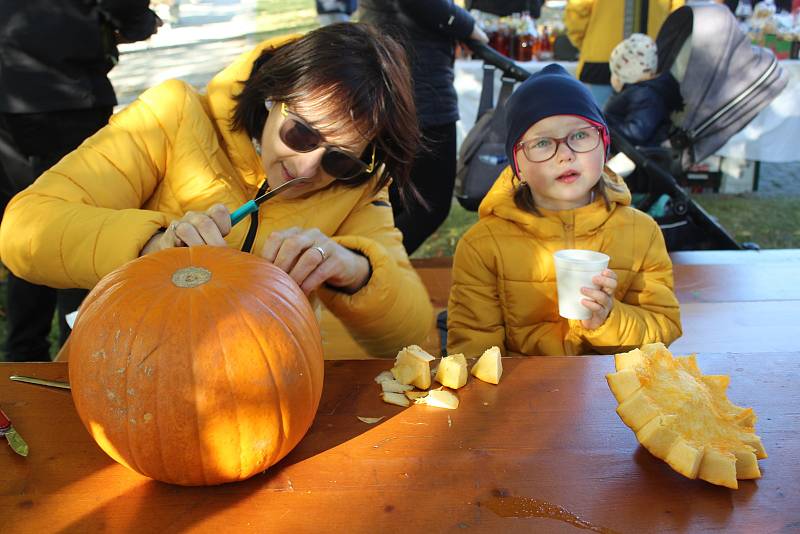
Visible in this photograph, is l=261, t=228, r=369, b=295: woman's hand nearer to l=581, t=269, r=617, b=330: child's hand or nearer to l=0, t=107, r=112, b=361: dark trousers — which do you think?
l=581, t=269, r=617, b=330: child's hand

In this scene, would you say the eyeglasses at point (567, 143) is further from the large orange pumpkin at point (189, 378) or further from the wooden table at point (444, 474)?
the large orange pumpkin at point (189, 378)

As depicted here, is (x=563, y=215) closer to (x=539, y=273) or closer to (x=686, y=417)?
(x=539, y=273)

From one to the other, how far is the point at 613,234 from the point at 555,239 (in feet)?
0.48

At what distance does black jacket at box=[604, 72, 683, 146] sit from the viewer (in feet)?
13.6

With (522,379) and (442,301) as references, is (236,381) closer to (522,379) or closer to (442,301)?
(522,379)

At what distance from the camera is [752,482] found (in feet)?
3.18

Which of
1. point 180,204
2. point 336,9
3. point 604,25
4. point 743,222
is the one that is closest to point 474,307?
point 180,204

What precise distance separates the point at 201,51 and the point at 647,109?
6627mm

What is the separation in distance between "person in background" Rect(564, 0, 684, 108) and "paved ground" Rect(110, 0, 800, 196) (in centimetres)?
108

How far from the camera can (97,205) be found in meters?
1.65

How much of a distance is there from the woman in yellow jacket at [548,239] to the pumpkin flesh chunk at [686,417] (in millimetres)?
561

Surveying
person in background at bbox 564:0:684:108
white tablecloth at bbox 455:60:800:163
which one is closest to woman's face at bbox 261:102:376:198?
person in background at bbox 564:0:684:108

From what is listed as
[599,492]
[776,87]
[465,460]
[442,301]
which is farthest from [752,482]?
[776,87]

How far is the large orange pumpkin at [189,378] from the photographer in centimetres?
91
